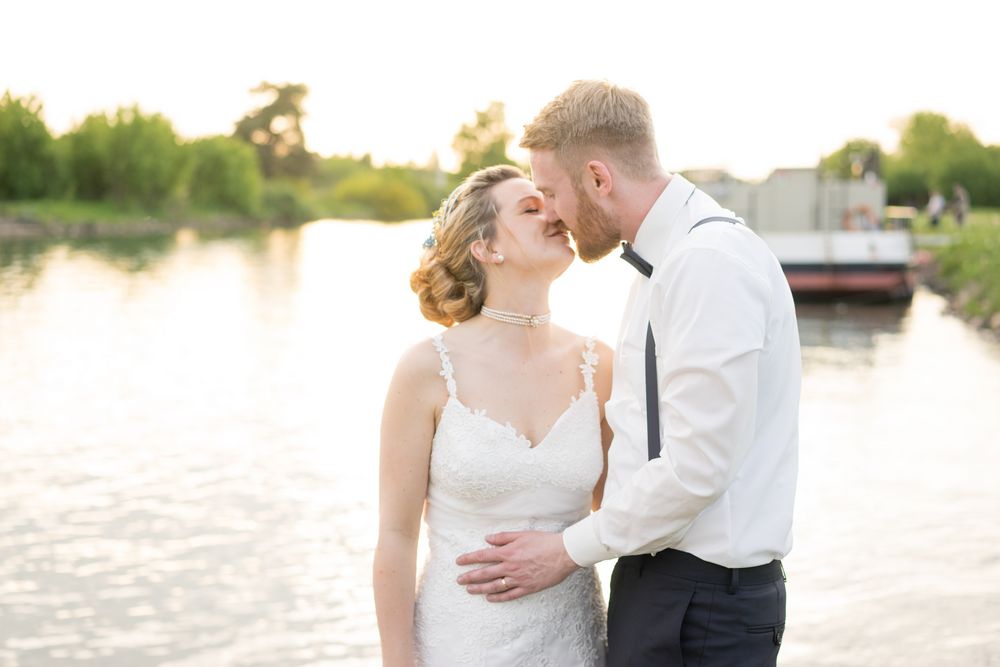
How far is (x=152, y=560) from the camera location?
6.94 meters

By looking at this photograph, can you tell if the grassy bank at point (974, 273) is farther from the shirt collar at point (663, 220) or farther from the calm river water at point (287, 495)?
the shirt collar at point (663, 220)

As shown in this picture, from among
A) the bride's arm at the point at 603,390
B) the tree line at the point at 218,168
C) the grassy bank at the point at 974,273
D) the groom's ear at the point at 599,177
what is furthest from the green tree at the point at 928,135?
the groom's ear at the point at 599,177

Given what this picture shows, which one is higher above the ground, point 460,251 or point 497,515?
point 460,251

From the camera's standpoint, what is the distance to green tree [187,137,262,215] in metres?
86.4

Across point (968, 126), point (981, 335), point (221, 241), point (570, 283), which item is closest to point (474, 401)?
point (981, 335)

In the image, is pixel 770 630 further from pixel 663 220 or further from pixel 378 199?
pixel 378 199

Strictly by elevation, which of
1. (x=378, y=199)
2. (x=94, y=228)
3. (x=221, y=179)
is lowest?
(x=378, y=199)

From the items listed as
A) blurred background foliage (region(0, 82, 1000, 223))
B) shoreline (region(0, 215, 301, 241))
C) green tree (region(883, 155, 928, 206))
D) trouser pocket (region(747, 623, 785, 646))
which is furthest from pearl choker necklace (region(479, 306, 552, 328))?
green tree (region(883, 155, 928, 206))

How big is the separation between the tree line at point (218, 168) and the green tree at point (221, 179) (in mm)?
79

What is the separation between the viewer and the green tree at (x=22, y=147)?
6544cm

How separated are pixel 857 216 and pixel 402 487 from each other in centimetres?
2258

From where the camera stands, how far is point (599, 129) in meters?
2.31

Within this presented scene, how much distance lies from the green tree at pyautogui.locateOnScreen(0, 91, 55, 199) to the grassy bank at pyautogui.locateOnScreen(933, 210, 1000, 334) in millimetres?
55122

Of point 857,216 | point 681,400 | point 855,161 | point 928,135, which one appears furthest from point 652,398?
point 928,135
